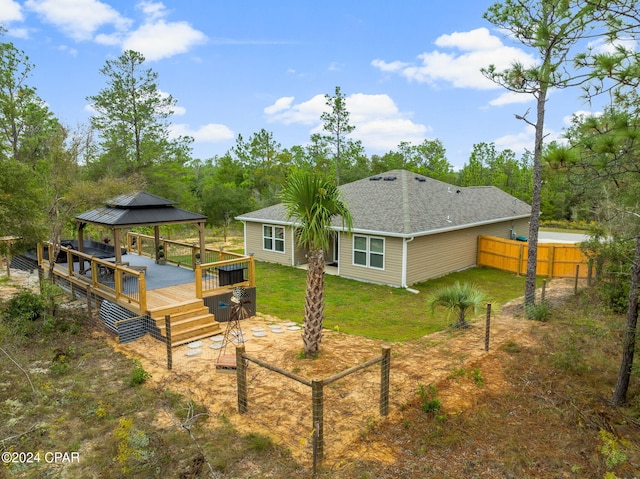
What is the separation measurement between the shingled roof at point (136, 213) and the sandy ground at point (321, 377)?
2.99 metres

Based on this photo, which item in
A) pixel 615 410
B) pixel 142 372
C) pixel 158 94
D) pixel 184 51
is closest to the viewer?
pixel 615 410

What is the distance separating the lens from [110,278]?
36.8 feet

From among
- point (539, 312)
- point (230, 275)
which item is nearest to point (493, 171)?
point (539, 312)

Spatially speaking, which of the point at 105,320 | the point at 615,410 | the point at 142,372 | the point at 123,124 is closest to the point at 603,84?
the point at 615,410

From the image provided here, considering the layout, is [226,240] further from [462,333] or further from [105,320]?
[462,333]

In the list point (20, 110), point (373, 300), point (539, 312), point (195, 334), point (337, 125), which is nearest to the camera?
point (195, 334)

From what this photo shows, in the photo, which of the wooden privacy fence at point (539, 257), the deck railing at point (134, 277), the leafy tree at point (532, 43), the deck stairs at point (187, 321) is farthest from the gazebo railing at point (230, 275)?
the wooden privacy fence at point (539, 257)

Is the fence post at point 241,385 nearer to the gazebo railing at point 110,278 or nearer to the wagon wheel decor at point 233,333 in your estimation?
the wagon wheel decor at point 233,333

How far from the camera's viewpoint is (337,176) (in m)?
37.7

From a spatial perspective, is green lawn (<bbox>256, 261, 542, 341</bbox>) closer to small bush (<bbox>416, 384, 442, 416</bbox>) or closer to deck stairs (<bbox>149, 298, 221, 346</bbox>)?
deck stairs (<bbox>149, 298, 221, 346</bbox>)

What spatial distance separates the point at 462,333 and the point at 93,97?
28.3 meters

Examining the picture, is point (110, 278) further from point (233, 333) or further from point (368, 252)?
point (368, 252)

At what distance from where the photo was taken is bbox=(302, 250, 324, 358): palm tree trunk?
292 inches

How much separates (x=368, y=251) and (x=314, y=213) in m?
8.76
